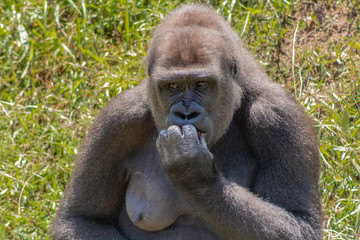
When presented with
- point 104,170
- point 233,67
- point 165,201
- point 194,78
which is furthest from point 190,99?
point 104,170

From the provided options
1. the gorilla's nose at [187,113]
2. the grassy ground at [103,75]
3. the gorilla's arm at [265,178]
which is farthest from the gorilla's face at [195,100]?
the grassy ground at [103,75]

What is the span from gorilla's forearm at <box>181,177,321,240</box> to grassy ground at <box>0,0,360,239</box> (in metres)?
1.28

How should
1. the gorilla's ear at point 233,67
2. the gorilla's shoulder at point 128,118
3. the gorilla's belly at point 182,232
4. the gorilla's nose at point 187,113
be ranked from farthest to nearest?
the gorilla's shoulder at point 128,118 → the gorilla's belly at point 182,232 → the gorilla's ear at point 233,67 → the gorilla's nose at point 187,113

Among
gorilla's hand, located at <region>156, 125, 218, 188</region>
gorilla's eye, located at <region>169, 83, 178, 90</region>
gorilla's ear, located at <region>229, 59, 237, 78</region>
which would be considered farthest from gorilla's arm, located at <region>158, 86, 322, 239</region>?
gorilla's eye, located at <region>169, 83, 178, 90</region>

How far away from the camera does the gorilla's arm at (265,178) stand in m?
4.72

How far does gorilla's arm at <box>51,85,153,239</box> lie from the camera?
5.44m

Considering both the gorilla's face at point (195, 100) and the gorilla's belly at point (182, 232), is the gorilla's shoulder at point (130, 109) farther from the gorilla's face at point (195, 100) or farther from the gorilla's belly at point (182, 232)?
the gorilla's belly at point (182, 232)

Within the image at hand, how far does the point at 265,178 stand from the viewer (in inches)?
204

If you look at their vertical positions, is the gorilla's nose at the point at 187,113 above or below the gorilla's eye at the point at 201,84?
below

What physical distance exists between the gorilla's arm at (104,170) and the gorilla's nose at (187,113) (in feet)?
2.08

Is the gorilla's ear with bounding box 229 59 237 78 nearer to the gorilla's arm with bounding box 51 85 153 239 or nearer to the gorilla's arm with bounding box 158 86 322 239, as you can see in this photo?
the gorilla's arm with bounding box 158 86 322 239

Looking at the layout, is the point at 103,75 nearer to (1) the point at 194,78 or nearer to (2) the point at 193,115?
(1) the point at 194,78

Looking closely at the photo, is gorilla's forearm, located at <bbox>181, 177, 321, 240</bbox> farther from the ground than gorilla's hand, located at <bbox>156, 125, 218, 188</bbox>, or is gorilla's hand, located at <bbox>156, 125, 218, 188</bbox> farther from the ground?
gorilla's hand, located at <bbox>156, 125, 218, 188</bbox>

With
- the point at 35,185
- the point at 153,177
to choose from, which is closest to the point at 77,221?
the point at 153,177
